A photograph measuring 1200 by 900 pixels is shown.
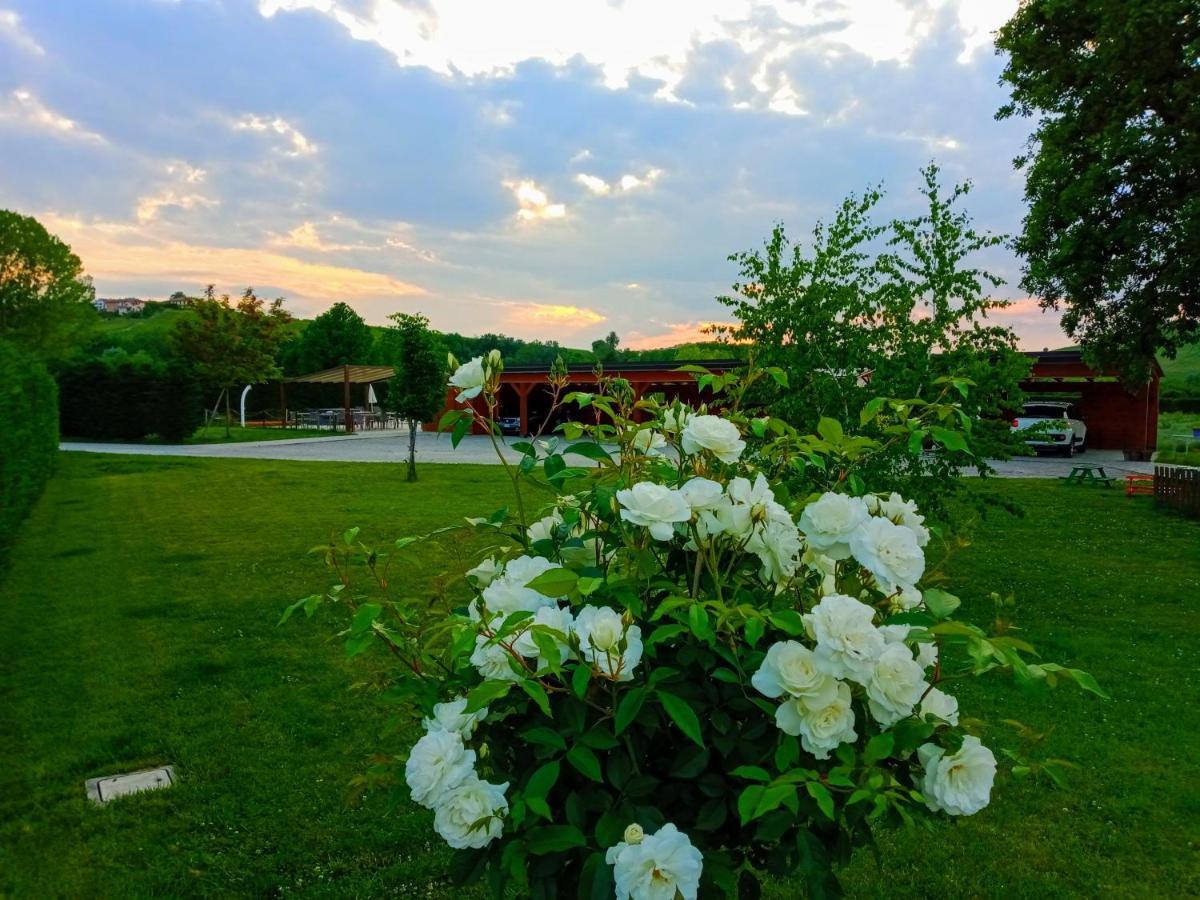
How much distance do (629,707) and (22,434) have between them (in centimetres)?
978

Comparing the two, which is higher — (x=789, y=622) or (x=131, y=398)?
(x=789, y=622)

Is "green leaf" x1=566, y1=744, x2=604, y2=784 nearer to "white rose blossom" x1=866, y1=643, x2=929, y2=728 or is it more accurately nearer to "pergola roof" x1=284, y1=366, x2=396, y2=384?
"white rose blossom" x1=866, y1=643, x2=929, y2=728

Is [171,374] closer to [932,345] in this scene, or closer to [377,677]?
[932,345]

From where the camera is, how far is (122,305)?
10094 cm

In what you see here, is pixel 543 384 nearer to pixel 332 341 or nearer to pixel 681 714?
pixel 681 714

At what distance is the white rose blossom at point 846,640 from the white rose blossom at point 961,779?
31 cm

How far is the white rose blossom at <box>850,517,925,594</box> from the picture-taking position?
1.34 m

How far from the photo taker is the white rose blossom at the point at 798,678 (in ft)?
4.06

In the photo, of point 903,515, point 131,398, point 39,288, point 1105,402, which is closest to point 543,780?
point 903,515

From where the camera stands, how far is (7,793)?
3.73m

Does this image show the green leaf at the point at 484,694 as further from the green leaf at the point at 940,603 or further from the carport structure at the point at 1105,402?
the carport structure at the point at 1105,402

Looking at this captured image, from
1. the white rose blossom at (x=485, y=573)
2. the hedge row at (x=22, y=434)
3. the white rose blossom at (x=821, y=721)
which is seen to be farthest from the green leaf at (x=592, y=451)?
the hedge row at (x=22, y=434)

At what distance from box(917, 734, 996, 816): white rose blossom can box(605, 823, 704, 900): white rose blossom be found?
480 mm

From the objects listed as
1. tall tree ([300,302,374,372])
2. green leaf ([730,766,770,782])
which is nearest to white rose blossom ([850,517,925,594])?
green leaf ([730,766,770,782])
